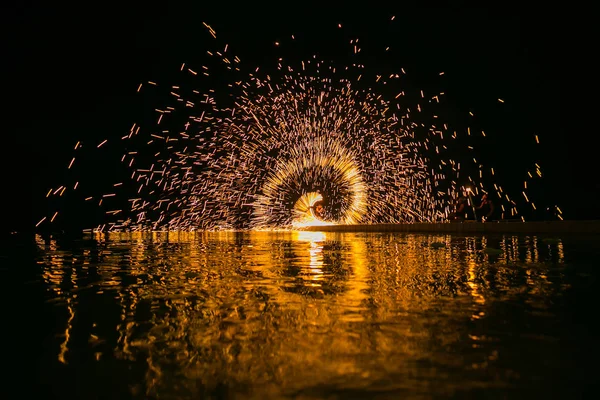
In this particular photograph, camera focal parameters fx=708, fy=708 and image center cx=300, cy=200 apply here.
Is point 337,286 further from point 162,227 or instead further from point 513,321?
point 162,227

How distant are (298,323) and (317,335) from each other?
27.1 inches

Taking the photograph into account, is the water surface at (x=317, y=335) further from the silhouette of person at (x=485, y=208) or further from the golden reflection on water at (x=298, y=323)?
the silhouette of person at (x=485, y=208)

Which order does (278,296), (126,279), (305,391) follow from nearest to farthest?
1. (305,391)
2. (278,296)
3. (126,279)

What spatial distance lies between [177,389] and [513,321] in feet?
12.4

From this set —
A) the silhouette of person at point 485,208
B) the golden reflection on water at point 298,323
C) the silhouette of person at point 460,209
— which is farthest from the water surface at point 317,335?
the silhouette of person at point 460,209

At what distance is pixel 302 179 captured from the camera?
130 ft

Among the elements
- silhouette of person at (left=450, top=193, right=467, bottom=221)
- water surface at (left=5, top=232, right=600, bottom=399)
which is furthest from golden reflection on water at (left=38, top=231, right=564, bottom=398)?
silhouette of person at (left=450, top=193, right=467, bottom=221)

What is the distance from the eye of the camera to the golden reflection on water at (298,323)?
A: 4.74m

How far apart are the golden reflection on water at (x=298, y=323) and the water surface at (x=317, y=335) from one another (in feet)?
0.06

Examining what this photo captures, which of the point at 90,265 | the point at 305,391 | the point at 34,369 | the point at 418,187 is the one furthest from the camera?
the point at 418,187

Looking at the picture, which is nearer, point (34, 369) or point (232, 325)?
point (34, 369)

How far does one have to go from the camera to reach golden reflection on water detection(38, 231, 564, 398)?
15.6 ft

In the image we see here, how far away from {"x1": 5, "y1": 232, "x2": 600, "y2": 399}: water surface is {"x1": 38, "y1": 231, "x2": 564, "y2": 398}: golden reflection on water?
0.06 feet

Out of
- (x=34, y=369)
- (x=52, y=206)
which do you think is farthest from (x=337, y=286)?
(x=52, y=206)
